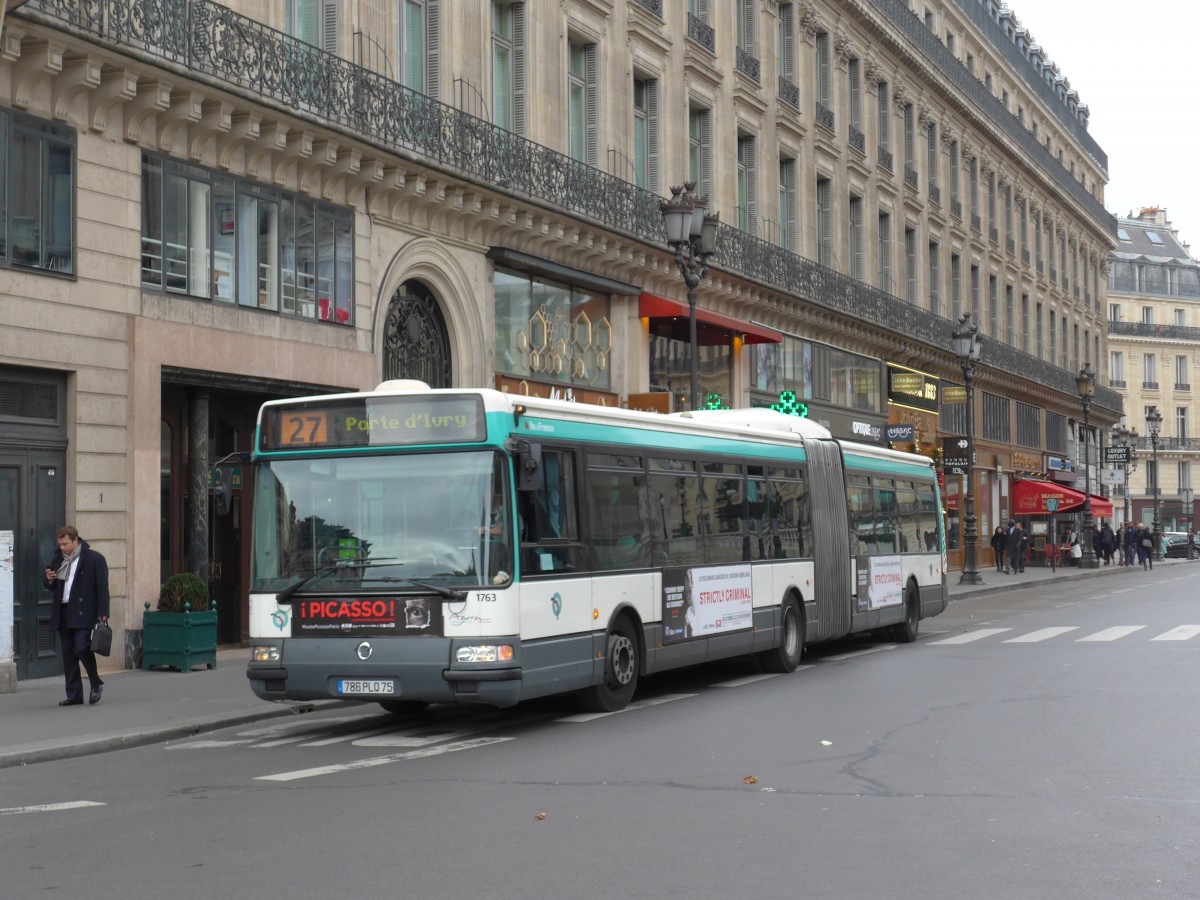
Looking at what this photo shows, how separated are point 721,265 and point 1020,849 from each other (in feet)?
87.2

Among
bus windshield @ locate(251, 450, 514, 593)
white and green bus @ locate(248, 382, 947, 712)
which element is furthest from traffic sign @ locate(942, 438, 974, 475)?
bus windshield @ locate(251, 450, 514, 593)

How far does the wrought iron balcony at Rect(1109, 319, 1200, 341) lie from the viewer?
106625 mm

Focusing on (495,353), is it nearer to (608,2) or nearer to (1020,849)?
(608,2)

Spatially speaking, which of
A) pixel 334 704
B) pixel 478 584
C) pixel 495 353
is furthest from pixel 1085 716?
pixel 495 353

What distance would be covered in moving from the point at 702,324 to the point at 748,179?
658 centimetres

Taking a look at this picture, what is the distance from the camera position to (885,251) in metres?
47.0

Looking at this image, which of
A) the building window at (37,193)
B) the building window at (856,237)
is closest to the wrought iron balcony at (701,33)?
the building window at (856,237)

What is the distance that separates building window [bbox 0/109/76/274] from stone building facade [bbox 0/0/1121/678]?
3 cm

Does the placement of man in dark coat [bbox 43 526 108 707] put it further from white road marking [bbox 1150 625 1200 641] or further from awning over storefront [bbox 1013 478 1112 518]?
awning over storefront [bbox 1013 478 1112 518]

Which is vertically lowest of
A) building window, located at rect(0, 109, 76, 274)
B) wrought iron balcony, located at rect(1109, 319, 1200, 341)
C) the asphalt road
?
the asphalt road

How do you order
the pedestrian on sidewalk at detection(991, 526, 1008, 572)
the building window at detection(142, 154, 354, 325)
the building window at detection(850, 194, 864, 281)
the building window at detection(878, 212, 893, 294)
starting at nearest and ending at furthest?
the building window at detection(142, 154, 354, 325) < the building window at detection(850, 194, 864, 281) < the building window at detection(878, 212, 893, 294) < the pedestrian on sidewalk at detection(991, 526, 1008, 572)

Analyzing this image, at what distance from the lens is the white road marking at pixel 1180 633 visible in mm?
22484

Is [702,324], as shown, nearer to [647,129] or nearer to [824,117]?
[647,129]

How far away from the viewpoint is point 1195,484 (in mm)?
107438
